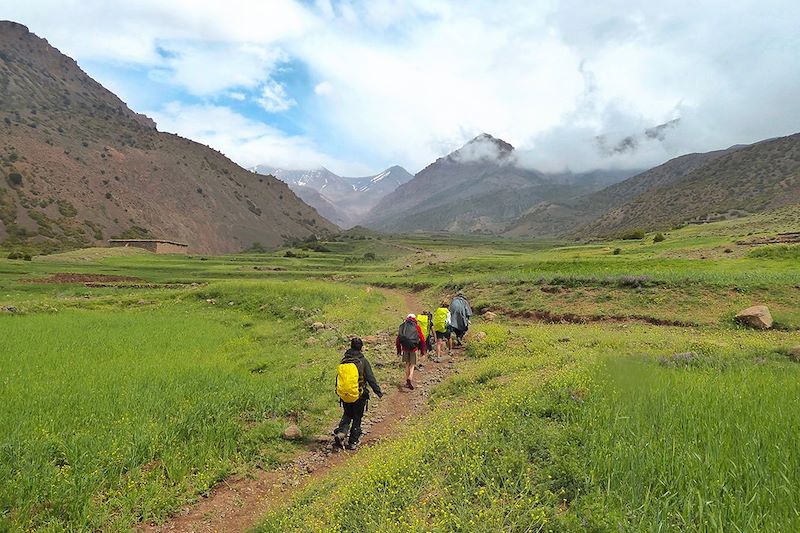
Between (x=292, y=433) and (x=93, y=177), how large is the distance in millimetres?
154346

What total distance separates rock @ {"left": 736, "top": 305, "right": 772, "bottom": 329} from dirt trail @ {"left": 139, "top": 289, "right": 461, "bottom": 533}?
14021 mm

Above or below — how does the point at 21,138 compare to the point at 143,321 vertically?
above

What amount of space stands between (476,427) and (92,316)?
2902 centimetres

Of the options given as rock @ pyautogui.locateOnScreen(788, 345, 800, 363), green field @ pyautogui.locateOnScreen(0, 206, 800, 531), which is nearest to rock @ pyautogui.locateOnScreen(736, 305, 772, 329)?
green field @ pyautogui.locateOnScreen(0, 206, 800, 531)

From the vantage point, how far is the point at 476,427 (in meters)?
8.14

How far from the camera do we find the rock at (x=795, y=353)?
1145cm

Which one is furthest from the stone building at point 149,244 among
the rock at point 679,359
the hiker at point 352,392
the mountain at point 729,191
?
the mountain at point 729,191

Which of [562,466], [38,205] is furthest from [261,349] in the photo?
[38,205]

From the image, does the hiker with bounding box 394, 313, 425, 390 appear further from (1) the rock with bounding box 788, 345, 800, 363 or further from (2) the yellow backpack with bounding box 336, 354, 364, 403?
(1) the rock with bounding box 788, 345, 800, 363

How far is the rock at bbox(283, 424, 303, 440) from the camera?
→ 10852 millimetres

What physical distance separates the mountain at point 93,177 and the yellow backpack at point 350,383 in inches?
4319

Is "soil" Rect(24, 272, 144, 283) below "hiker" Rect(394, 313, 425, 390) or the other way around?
the other way around

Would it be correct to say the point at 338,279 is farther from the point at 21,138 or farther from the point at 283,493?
the point at 21,138

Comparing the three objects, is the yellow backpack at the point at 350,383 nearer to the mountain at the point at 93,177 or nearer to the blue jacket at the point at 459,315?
the blue jacket at the point at 459,315
